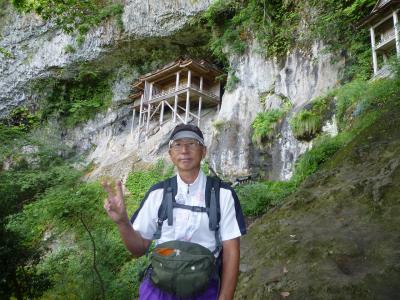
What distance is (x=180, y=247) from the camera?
2.21 m

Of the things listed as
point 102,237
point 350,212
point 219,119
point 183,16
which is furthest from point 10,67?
point 350,212

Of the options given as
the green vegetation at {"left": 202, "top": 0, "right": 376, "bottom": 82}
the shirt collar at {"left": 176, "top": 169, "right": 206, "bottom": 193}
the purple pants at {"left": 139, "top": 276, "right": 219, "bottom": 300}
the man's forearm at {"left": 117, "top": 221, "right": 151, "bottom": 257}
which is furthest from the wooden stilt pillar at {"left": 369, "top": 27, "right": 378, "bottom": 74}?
the man's forearm at {"left": 117, "top": 221, "right": 151, "bottom": 257}

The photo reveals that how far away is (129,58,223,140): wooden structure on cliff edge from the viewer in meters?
22.8

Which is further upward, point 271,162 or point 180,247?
point 271,162

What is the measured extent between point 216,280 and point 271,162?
12666 millimetres

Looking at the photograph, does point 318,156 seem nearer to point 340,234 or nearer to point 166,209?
point 340,234

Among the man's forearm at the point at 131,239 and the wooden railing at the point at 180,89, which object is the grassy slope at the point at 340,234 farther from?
the wooden railing at the point at 180,89

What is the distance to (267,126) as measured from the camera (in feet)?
50.0

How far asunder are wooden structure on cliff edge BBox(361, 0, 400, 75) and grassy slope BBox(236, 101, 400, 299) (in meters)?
8.89

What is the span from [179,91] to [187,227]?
832 inches

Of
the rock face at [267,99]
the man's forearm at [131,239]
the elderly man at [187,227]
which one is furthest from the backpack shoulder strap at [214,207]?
the rock face at [267,99]

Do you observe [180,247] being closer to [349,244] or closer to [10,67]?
[349,244]

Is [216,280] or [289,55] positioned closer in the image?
[216,280]

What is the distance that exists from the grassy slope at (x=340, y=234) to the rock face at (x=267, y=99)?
6.92m
